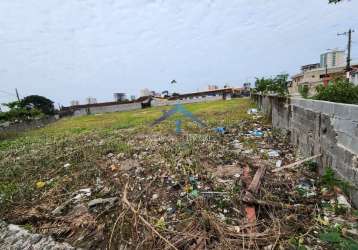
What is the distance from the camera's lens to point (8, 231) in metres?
2.35


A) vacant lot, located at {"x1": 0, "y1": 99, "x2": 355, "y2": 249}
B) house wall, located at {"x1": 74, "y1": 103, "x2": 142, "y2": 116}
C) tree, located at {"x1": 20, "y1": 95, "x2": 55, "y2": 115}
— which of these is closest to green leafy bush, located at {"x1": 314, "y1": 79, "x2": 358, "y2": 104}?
vacant lot, located at {"x1": 0, "y1": 99, "x2": 355, "y2": 249}

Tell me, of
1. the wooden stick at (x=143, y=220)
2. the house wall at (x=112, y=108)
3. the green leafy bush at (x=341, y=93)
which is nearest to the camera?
the wooden stick at (x=143, y=220)

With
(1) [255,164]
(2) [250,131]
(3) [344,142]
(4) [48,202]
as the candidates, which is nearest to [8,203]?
(4) [48,202]

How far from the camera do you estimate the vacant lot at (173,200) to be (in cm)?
192

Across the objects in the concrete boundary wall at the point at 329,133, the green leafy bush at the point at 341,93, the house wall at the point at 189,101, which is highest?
the green leafy bush at the point at 341,93

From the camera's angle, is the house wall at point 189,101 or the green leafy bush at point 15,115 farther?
the house wall at point 189,101

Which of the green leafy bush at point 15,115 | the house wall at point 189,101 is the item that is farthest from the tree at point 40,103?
the house wall at point 189,101

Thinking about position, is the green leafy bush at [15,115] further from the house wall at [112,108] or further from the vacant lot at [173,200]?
the vacant lot at [173,200]

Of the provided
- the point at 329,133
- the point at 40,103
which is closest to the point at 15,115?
the point at 40,103

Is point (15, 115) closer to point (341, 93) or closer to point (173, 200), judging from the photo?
point (173, 200)

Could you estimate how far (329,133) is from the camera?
257 centimetres

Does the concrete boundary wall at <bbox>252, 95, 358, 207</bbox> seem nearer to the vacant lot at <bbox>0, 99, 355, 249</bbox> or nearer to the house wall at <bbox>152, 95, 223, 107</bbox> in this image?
the vacant lot at <bbox>0, 99, 355, 249</bbox>

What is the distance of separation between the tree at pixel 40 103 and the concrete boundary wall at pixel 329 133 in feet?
106

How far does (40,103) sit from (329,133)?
34790 millimetres
